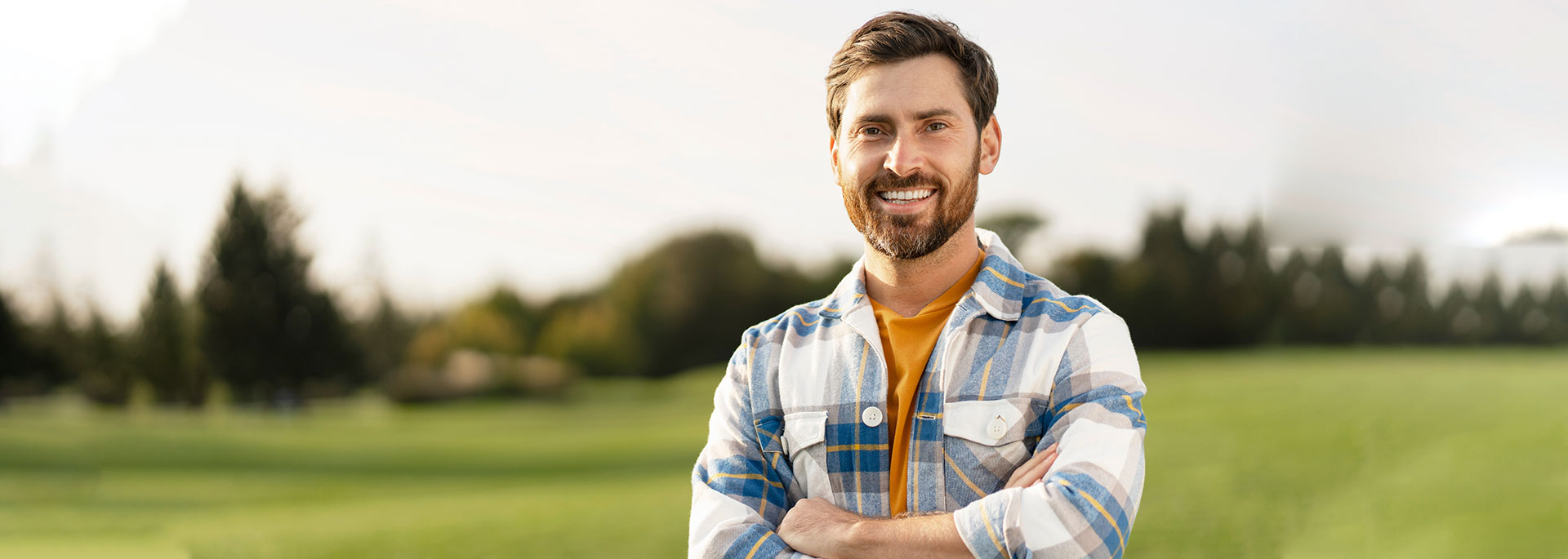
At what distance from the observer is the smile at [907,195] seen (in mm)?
2143

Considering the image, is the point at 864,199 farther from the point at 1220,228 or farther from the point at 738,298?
the point at 1220,228

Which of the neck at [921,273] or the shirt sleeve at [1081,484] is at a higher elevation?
the neck at [921,273]

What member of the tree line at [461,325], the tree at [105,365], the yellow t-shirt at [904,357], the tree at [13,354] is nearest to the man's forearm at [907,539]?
the yellow t-shirt at [904,357]

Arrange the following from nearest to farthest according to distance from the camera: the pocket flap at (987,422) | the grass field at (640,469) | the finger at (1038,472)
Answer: the finger at (1038,472) → the pocket flap at (987,422) → the grass field at (640,469)

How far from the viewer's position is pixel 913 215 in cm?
215

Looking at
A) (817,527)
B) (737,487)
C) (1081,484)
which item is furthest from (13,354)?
(1081,484)

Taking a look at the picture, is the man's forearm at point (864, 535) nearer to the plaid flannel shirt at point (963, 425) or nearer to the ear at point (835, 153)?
the plaid flannel shirt at point (963, 425)

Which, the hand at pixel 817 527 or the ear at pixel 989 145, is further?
the ear at pixel 989 145

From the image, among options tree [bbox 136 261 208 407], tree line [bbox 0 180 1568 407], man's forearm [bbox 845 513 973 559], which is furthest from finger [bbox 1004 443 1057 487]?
tree [bbox 136 261 208 407]

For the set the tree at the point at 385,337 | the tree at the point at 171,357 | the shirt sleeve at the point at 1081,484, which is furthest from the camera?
the tree at the point at 171,357

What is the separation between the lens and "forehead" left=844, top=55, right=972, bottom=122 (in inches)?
84.6

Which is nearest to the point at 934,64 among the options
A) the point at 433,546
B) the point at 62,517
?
the point at 433,546

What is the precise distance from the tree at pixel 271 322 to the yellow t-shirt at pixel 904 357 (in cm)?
1139

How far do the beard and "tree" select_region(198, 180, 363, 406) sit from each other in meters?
11.4
